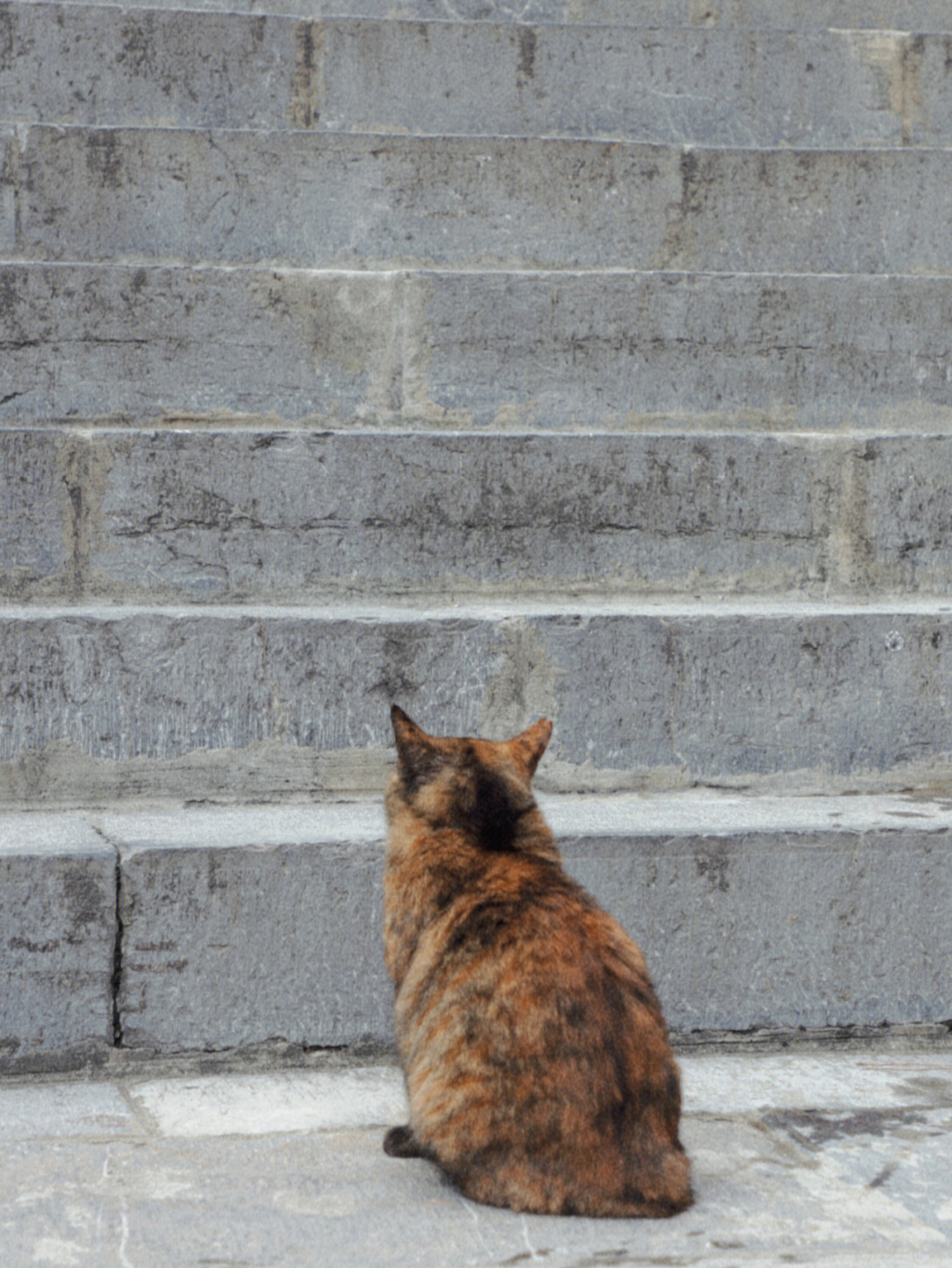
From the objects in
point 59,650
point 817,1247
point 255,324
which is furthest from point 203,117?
point 817,1247

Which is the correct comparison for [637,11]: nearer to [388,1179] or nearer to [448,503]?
[448,503]

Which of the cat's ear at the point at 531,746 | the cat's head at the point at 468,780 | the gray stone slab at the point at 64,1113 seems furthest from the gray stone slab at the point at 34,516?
the cat's ear at the point at 531,746

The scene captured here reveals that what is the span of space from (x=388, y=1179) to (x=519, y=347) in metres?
2.60

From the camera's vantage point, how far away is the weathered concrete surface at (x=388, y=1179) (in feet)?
7.56

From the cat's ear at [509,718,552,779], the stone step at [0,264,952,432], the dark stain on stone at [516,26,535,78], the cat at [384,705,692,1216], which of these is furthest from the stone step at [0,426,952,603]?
the dark stain on stone at [516,26,535,78]

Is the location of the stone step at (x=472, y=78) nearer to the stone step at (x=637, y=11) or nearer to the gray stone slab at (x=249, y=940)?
the stone step at (x=637, y=11)

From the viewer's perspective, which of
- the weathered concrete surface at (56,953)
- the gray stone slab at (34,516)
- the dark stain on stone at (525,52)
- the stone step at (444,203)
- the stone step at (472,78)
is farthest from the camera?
the dark stain on stone at (525,52)

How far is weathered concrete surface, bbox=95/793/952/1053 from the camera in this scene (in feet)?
10.3

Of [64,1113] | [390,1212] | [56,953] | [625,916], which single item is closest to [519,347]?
[625,916]

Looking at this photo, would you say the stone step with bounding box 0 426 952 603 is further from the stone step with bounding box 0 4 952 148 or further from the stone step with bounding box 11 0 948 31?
the stone step with bounding box 11 0 948 31

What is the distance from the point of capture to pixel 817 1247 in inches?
91.9

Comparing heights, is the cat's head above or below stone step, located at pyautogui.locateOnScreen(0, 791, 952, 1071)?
above

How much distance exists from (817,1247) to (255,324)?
2.99m

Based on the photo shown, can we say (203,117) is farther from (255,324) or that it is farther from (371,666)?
(371,666)
